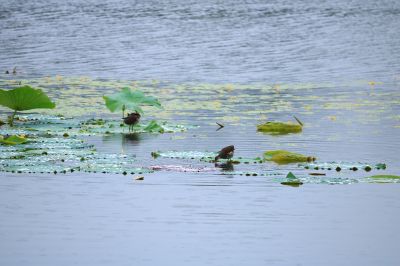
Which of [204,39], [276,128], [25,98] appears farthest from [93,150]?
[204,39]

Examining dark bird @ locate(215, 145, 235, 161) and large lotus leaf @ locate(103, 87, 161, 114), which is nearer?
dark bird @ locate(215, 145, 235, 161)

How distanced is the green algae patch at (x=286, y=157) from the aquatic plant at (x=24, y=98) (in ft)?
7.65

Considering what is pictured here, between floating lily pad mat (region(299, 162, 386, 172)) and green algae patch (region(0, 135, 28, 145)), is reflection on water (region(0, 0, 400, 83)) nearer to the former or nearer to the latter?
green algae patch (region(0, 135, 28, 145))

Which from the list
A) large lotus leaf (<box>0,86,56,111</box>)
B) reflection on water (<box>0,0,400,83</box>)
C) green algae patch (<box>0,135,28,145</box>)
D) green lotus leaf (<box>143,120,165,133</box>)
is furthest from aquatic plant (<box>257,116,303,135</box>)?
reflection on water (<box>0,0,400,83</box>)

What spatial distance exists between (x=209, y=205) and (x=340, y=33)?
1768cm

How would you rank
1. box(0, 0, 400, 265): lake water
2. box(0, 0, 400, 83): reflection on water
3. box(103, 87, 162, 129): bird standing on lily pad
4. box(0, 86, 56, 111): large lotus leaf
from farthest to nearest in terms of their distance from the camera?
1. box(0, 0, 400, 83): reflection on water
2. box(103, 87, 162, 129): bird standing on lily pad
3. box(0, 86, 56, 111): large lotus leaf
4. box(0, 0, 400, 265): lake water

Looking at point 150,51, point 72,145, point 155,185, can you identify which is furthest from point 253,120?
point 150,51

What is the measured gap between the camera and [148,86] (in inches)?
598

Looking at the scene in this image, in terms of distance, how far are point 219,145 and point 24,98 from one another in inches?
71.7

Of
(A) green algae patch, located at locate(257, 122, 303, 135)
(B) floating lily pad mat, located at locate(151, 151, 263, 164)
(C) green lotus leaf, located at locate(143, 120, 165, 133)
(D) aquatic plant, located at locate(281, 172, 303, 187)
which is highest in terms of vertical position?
(A) green algae patch, located at locate(257, 122, 303, 135)

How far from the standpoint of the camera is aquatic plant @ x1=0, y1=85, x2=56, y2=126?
9875mm

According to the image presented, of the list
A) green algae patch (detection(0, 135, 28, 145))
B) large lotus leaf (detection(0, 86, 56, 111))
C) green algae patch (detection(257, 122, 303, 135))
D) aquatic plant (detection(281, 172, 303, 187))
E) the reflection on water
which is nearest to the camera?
aquatic plant (detection(281, 172, 303, 187))

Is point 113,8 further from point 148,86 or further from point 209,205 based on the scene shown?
point 209,205

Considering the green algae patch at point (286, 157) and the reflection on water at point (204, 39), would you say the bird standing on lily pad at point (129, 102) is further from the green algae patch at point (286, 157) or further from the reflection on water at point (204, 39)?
the reflection on water at point (204, 39)
